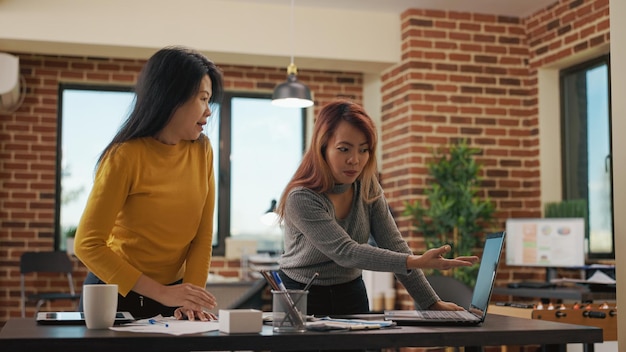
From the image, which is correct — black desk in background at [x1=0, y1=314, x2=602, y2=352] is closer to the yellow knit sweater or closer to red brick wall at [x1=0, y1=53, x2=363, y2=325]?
the yellow knit sweater

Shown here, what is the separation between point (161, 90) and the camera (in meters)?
2.11

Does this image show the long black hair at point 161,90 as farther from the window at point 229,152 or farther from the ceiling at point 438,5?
the window at point 229,152

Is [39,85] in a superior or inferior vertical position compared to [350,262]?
superior

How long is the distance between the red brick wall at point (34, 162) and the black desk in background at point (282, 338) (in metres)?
5.27

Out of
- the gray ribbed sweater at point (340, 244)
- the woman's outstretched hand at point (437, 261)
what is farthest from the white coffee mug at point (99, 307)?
the woman's outstretched hand at point (437, 261)

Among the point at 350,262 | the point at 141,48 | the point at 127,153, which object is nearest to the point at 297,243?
the point at 350,262

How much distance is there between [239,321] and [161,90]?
72 centimetres

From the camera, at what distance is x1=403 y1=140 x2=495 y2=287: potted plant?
229 inches

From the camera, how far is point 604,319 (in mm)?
4211

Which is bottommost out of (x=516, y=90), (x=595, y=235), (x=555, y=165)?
(x=595, y=235)

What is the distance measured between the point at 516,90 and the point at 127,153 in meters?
4.80

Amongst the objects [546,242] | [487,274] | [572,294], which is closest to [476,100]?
[546,242]

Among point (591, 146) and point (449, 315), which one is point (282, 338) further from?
point (591, 146)

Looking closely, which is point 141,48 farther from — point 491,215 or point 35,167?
point 491,215
